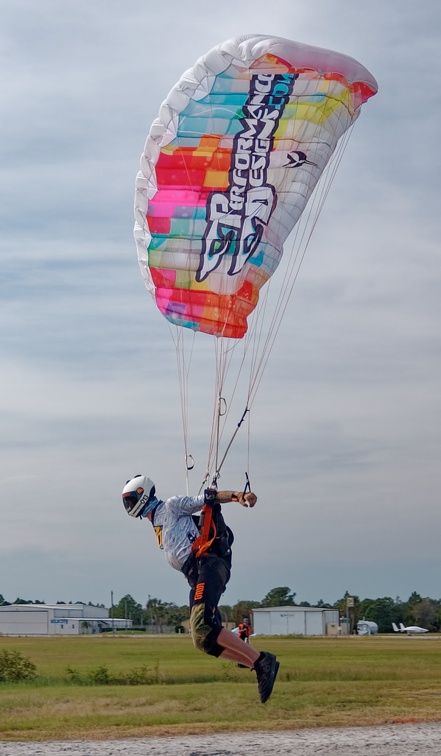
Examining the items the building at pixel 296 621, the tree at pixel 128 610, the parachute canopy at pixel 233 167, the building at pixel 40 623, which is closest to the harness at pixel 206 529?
the parachute canopy at pixel 233 167

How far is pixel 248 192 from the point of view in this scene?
464 inches

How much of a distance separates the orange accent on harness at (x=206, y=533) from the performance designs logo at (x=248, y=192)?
3.55 metres

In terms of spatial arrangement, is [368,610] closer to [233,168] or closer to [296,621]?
[296,621]

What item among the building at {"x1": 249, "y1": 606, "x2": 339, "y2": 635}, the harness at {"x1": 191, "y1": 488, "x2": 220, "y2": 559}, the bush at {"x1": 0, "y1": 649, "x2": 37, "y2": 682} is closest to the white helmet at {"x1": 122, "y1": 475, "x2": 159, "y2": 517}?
the harness at {"x1": 191, "y1": 488, "x2": 220, "y2": 559}

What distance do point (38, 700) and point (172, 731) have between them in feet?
19.2

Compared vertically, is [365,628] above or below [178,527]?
below

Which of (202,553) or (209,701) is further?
(209,701)

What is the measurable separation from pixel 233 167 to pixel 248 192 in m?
0.33

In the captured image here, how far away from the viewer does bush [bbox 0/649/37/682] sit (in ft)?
72.7

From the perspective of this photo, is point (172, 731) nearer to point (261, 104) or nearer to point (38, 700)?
point (38, 700)

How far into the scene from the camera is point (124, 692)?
19.4 m

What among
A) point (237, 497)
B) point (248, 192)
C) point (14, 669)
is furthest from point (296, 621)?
point (237, 497)

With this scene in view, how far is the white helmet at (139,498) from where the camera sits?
9.78 meters

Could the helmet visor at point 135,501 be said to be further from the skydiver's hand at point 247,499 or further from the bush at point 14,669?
the bush at point 14,669
